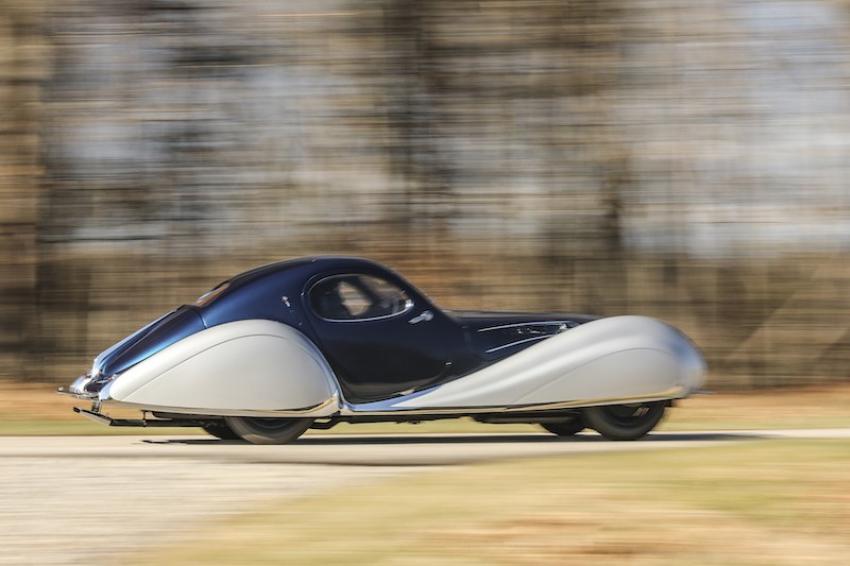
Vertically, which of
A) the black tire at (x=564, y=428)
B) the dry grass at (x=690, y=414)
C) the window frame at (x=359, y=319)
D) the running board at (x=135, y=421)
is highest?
the window frame at (x=359, y=319)

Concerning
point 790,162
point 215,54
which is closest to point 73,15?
point 215,54

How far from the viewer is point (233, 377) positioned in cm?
905

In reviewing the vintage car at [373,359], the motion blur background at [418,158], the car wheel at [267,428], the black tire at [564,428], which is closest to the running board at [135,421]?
the vintage car at [373,359]

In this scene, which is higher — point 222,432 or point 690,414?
point 222,432

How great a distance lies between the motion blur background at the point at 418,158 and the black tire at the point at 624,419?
18.5 feet

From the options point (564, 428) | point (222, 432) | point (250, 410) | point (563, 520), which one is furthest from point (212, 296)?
point (563, 520)

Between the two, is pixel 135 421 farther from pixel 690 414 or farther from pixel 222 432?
pixel 690 414

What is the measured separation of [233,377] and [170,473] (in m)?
1.45

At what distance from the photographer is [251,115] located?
50.8 ft

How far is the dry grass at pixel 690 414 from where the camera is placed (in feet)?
38.7

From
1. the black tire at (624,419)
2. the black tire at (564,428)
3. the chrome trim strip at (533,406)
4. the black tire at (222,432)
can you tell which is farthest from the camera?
the black tire at (564,428)

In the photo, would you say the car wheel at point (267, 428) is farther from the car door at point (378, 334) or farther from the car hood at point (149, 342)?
the car hood at point (149, 342)

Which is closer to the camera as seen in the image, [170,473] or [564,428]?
[170,473]

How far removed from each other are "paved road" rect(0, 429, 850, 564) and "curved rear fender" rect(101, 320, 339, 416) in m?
0.31
